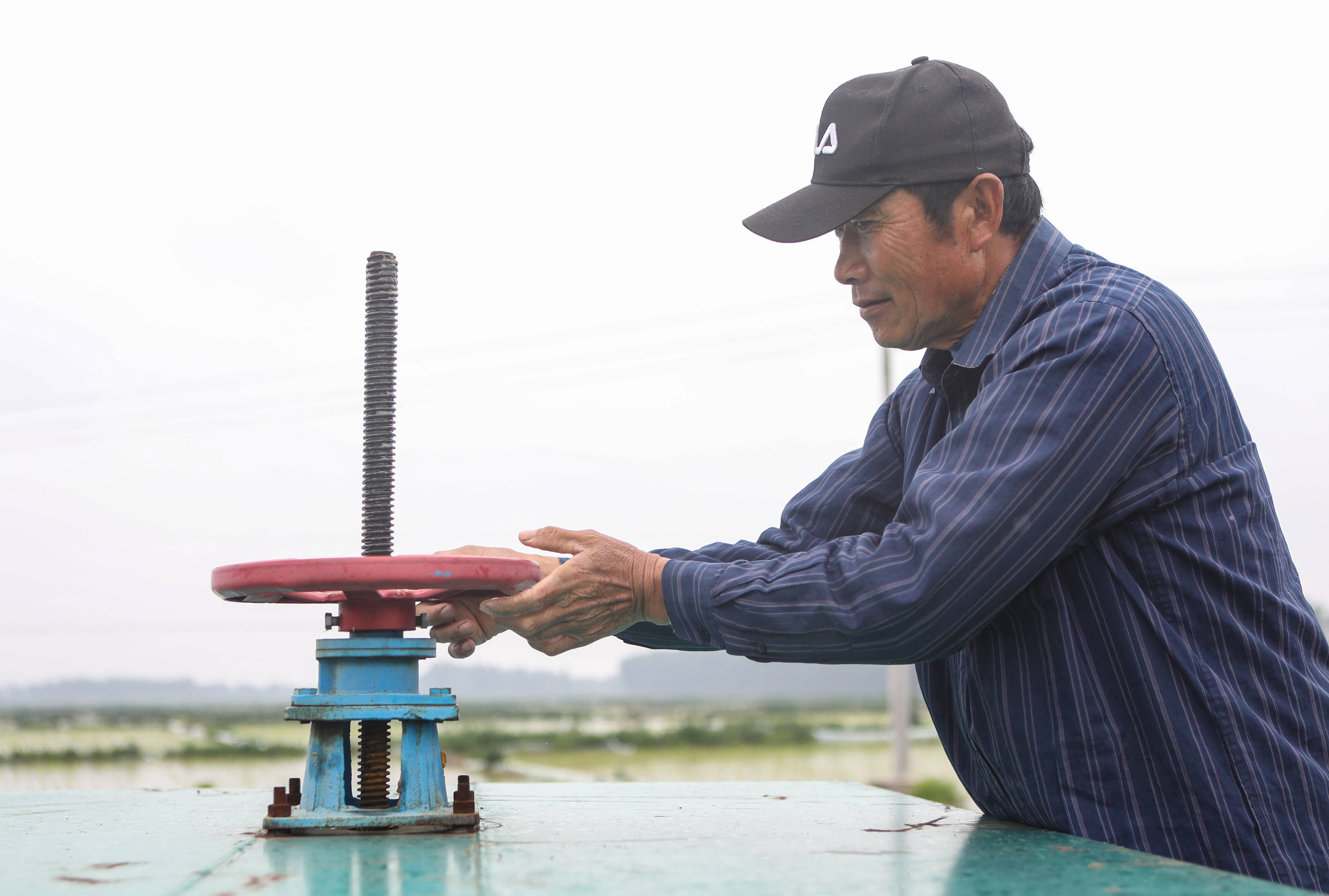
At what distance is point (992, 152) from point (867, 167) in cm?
23

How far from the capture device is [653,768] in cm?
4938

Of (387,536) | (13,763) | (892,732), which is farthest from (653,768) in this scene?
(387,536)

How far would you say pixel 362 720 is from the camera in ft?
5.69

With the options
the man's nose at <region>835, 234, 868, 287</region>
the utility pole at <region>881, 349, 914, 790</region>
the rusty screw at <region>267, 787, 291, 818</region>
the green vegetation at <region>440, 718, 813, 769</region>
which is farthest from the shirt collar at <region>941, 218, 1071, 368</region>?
the green vegetation at <region>440, 718, 813, 769</region>

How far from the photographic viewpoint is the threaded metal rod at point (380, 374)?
6.66 ft

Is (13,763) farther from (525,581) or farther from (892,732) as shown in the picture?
(525,581)

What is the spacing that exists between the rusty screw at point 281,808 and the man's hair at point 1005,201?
1.48 m

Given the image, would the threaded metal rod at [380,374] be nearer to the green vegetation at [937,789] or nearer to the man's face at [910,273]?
the man's face at [910,273]

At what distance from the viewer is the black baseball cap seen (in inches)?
80.6

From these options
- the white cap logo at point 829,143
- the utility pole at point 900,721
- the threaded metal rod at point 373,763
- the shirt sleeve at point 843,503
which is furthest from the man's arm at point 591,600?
the utility pole at point 900,721

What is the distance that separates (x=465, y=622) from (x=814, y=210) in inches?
40.6

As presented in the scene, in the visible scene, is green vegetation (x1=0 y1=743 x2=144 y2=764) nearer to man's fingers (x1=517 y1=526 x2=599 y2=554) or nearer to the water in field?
the water in field

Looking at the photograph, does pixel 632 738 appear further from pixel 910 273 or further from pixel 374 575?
pixel 374 575

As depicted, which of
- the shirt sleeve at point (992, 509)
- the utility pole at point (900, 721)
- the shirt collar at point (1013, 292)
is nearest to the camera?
the shirt sleeve at point (992, 509)
